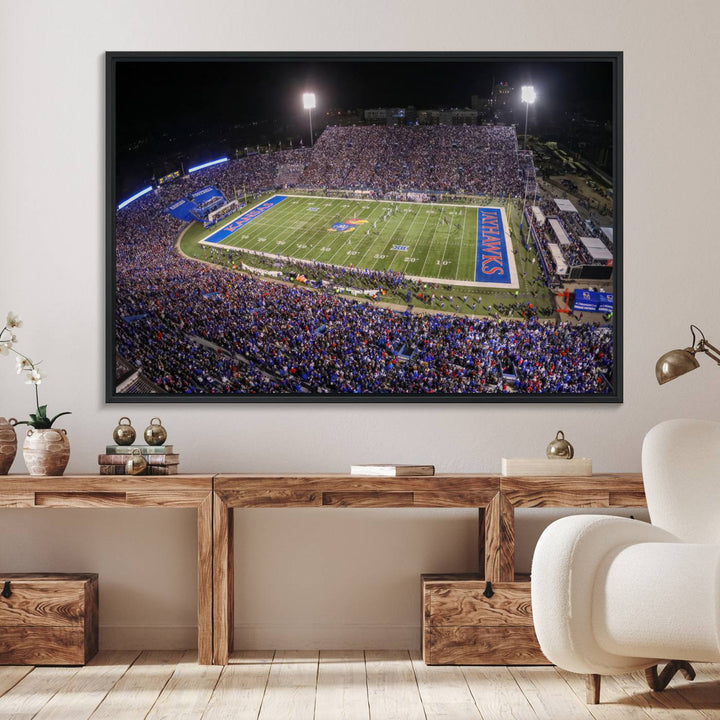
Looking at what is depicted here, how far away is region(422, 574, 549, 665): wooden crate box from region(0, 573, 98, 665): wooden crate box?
4.01 ft

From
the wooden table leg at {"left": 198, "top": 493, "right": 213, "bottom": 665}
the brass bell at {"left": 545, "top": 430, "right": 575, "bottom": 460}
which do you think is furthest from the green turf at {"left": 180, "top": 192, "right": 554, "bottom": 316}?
the wooden table leg at {"left": 198, "top": 493, "right": 213, "bottom": 665}

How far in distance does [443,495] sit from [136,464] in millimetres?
1091

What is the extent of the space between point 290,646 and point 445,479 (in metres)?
0.95

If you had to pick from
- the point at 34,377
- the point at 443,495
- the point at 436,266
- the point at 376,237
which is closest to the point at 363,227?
the point at 376,237

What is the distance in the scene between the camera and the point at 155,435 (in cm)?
329

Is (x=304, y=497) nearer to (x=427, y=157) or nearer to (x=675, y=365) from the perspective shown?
(x=675, y=365)

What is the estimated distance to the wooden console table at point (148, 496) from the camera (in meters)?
3.11

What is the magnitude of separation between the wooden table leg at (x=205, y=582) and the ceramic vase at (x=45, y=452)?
0.55 metres

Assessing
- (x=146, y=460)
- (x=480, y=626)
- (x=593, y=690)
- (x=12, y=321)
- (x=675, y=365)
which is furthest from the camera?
(x=12, y=321)

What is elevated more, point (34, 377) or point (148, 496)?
point (34, 377)

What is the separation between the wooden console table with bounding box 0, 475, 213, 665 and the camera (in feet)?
10.2

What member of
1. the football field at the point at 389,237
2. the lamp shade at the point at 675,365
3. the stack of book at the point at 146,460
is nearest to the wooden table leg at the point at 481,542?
the lamp shade at the point at 675,365

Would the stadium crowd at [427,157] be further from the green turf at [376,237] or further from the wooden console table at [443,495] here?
the wooden console table at [443,495]

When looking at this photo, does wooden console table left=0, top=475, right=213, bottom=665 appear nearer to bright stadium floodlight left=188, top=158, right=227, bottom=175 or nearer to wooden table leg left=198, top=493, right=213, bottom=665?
wooden table leg left=198, top=493, right=213, bottom=665
